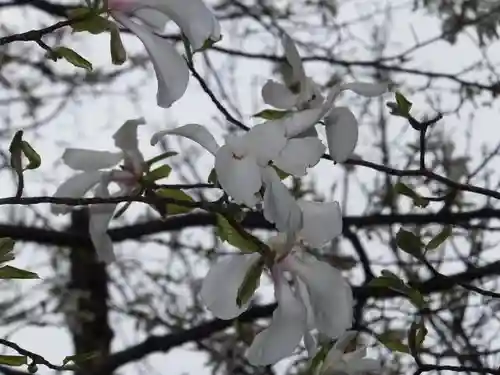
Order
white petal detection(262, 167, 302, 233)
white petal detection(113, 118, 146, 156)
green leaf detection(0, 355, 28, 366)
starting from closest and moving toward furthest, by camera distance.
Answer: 1. white petal detection(262, 167, 302, 233)
2. green leaf detection(0, 355, 28, 366)
3. white petal detection(113, 118, 146, 156)

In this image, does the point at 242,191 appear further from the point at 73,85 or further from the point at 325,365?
the point at 73,85

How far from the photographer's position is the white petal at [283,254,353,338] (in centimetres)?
50

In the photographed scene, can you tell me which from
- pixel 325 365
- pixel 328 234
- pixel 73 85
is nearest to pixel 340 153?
pixel 328 234

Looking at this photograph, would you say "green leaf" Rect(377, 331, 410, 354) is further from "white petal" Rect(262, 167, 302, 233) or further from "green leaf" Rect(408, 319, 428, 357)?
"white petal" Rect(262, 167, 302, 233)

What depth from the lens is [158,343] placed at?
1414mm

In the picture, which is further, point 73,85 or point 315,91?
point 73,85

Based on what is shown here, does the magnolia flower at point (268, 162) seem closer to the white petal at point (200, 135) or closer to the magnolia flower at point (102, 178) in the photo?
the white petal at point (200, 135)

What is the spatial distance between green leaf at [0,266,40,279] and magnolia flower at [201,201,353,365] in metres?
0.11

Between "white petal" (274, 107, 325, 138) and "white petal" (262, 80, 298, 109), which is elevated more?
"white petal" (262, 80, 298, 109)

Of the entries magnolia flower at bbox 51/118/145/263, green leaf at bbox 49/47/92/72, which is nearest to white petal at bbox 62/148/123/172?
magnolia flower at bbox 51/118/145/263

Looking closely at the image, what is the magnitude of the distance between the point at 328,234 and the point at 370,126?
5.40ft

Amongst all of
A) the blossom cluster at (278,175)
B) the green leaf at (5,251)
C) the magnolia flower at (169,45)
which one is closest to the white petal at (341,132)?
the blossom cluster at (278,175)

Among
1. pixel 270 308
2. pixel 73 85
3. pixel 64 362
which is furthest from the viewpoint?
pixel 73 85

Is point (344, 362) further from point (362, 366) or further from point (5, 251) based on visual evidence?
point (5, 251)
